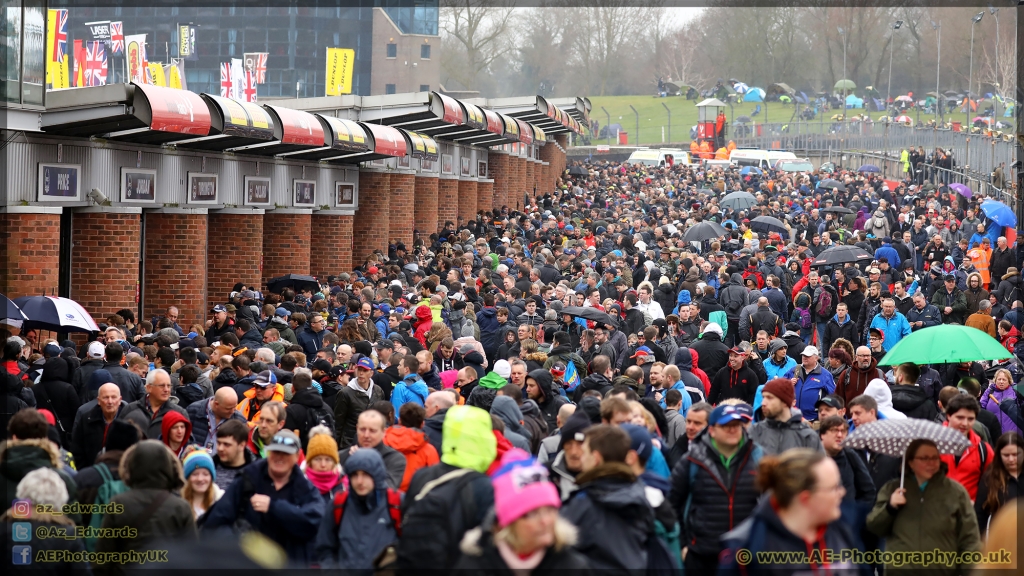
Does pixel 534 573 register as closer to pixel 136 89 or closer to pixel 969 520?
pixel 969 520

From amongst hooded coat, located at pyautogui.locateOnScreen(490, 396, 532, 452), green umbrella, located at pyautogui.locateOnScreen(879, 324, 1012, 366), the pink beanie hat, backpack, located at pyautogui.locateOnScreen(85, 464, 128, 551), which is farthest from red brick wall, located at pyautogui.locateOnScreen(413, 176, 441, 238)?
the pink beanie hat

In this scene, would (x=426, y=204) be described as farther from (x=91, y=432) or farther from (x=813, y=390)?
(x=91, y=432)

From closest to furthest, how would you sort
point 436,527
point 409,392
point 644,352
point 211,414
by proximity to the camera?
point 436,527, point 211,414, point 409,392, point 644,352

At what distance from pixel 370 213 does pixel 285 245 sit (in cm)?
329

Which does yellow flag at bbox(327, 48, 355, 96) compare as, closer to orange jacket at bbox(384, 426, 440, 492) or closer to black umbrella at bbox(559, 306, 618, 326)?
black umbrella at bbox(559, 306, 618, 326)

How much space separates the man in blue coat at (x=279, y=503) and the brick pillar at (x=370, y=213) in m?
17.6

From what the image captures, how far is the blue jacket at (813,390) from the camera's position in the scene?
1070 centimetres

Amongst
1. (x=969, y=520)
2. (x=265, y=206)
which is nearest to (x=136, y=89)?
(x=265, y=206)

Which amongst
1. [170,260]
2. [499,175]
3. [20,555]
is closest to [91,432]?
[20,555]

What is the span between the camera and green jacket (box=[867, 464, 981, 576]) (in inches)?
243

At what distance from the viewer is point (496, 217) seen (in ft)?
101

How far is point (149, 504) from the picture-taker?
561 cm

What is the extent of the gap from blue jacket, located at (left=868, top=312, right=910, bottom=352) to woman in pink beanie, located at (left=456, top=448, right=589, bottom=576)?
10527 millimetres

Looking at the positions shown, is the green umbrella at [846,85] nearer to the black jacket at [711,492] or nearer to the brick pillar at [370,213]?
the brick pillar at [370,213]
